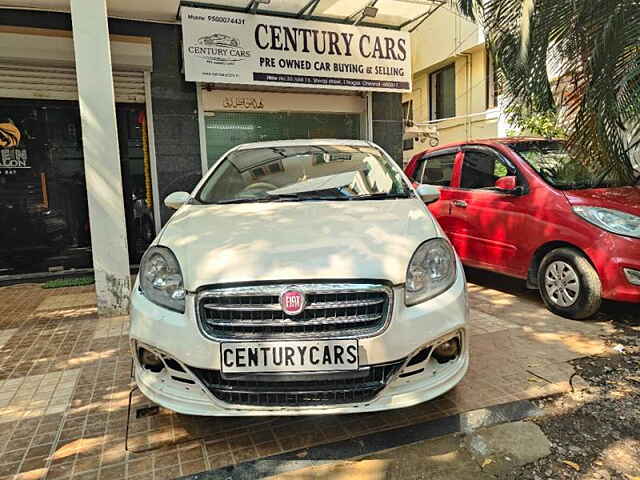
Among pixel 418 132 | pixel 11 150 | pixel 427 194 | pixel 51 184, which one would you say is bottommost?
pixel 427 194

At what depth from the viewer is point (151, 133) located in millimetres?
6793

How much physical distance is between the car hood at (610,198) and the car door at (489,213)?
443 millimetres

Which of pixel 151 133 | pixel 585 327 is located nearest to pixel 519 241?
pixel 585 327

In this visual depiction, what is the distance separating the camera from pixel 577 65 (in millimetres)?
3584

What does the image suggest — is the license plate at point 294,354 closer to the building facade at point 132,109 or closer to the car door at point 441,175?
the car door at point 441,175

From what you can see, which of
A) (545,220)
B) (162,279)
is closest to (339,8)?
(545,220)

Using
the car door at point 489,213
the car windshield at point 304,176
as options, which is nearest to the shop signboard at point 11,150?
the car windshield at point 304,176

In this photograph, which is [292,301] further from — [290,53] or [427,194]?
[290,53]

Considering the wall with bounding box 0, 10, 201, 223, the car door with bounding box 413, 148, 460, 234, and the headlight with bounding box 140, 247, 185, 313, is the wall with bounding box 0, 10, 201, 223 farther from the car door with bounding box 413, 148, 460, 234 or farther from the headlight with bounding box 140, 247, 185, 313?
the headlight with bounding box 140, 247, 185, 313

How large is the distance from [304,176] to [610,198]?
8.71 feet

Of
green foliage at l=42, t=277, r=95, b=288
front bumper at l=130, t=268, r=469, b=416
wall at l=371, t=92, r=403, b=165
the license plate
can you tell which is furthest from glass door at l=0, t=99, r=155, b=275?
the license plate

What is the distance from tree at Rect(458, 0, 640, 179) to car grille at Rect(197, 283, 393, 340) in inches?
97.4

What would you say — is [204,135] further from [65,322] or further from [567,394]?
[567,394]

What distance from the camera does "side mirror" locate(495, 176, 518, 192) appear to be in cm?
453
